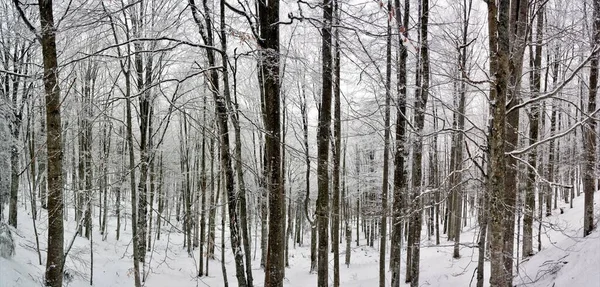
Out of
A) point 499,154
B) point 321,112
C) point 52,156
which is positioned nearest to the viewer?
point 499,154

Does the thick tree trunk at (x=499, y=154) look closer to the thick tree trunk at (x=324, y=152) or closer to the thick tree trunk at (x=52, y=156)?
the thick tree trunk at (x=324, y=152)

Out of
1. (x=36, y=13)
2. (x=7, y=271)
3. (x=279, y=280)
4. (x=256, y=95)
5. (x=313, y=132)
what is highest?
(x=36, y=13)

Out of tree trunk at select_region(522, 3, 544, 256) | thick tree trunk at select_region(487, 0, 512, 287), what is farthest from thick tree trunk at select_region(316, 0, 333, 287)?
tree trunk at select_region(522, 3, 544, 256)

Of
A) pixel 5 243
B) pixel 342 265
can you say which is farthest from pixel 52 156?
pixel 342 265

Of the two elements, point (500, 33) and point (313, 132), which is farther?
point (313, 132)

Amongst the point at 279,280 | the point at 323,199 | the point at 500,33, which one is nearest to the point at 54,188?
the point at 279,280

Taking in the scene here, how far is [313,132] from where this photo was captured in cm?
2044

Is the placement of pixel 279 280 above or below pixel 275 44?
below

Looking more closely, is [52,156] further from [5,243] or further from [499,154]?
[5,243]

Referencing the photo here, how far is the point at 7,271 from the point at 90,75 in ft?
35.8

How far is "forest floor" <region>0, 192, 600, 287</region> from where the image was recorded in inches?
246

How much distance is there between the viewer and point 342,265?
67.3 ft

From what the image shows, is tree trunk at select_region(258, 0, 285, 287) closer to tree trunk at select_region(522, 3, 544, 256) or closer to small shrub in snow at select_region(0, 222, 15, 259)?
tree trunk at select_region(522, 3, 544, 256)

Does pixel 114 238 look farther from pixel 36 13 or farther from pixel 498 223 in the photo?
pixel 498 223
